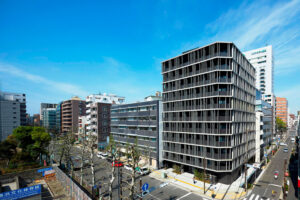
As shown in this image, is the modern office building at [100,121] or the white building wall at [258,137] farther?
the modern office building at [100,121]

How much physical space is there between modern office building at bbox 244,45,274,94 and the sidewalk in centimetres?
11435

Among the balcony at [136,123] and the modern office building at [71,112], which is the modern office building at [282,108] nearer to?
the balcony at [136,123]

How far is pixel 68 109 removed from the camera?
4624 inches

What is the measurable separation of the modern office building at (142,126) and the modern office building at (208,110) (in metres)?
2.45

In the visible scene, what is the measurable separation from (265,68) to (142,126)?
123161 mm

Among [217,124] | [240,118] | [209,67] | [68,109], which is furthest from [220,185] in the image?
[68,109]

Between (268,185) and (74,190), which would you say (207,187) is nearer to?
(268,185)

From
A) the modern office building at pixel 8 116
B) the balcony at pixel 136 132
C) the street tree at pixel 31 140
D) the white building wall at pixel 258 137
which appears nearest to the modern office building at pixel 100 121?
the balcony at pixel 136 132

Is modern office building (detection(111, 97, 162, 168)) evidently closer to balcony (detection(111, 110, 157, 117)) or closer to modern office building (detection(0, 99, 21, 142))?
balcony (detection(111, 110, 157, 117))

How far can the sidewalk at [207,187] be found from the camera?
31.4 metres

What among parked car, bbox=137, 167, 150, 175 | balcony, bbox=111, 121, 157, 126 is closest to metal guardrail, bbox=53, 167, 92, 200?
parked car, bbox=137, 167, 150, 175

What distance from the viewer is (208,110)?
3738cm

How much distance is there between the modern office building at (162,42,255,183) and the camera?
117 ft

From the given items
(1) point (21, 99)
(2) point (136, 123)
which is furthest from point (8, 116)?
(2) point (136, 123)
